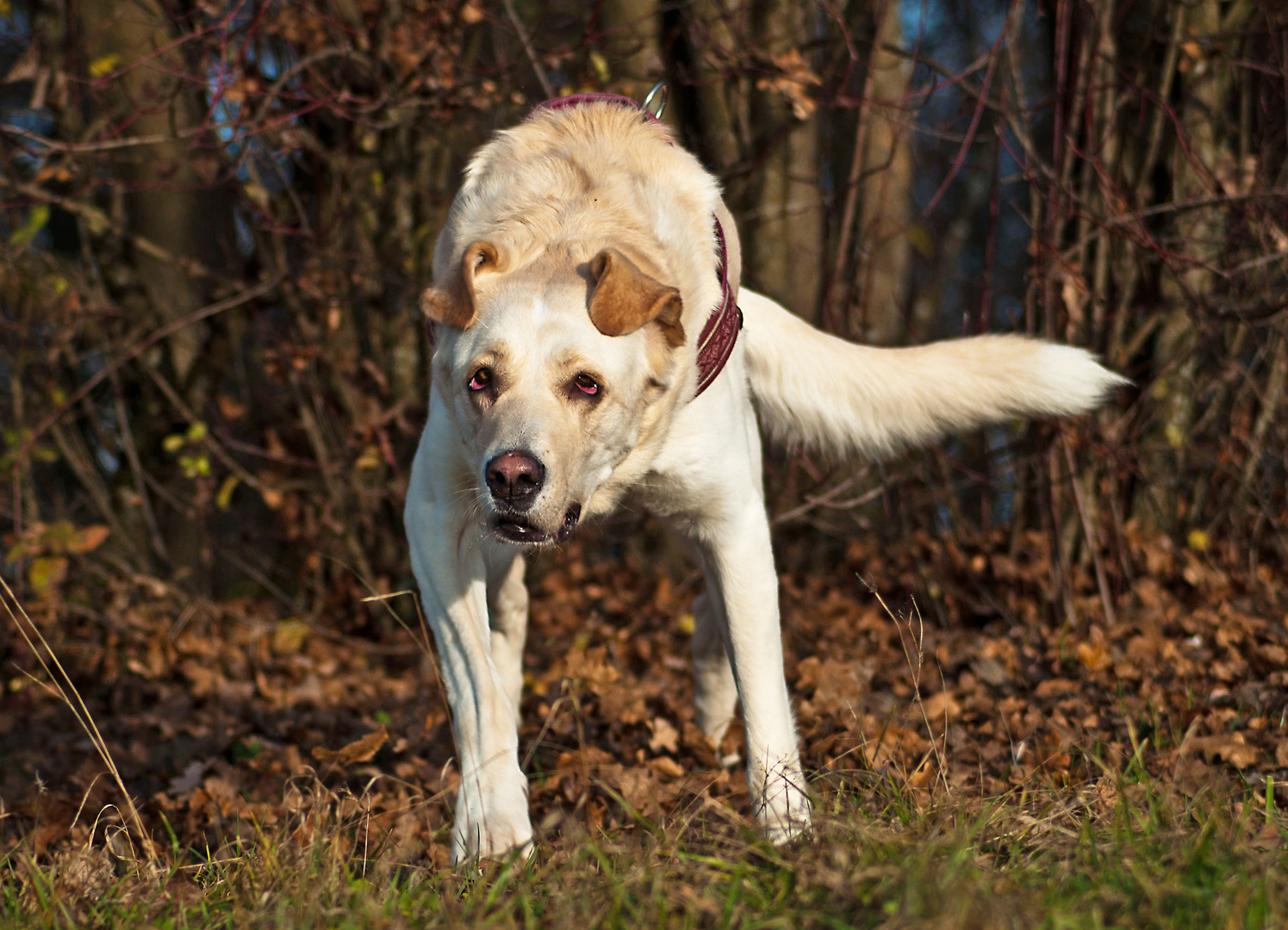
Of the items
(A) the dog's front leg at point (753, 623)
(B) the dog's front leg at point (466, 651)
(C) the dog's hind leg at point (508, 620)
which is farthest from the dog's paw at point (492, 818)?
(C) the dog's hind leg at point (508, 620)

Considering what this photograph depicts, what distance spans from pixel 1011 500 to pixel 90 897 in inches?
172

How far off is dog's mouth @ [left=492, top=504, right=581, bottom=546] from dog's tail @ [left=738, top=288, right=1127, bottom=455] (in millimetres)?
1115

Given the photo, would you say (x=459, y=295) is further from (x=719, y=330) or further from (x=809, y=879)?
(x=809, y=879)

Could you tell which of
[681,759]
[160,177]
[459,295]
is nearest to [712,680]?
[681,759]

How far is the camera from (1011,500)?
17.8ft

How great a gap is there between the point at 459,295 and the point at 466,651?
98 centimetres

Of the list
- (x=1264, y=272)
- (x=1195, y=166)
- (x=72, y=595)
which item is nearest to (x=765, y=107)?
(x=1195, y=166)

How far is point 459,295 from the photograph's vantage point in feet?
9.08

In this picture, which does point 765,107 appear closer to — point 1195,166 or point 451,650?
point 1195,166

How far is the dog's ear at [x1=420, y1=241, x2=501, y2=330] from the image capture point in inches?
108

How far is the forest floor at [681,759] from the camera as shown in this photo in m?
1.95

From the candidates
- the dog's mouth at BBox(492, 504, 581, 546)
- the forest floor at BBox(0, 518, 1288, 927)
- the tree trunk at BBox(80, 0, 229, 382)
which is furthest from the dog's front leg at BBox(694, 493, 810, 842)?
the tree trunk at BBox(80, 0, 229, 382)

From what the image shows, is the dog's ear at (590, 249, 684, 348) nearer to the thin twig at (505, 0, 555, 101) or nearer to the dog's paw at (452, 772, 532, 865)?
the dog's paw at (452, 772, 532, 865)

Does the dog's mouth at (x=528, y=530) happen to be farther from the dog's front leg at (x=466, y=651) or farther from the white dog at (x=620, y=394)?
the dog's front leg at (x=466, y=651)
